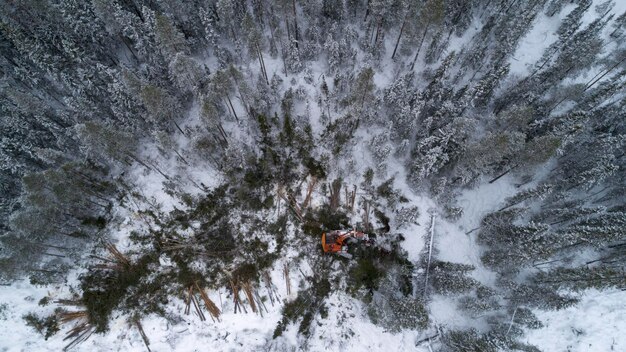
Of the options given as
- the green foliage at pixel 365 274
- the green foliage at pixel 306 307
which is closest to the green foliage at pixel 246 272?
the green foliage at pixel 306 307

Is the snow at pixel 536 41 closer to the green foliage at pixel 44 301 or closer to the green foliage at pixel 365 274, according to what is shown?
the green foliage at pixel 365 274

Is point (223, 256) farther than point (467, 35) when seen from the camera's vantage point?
No

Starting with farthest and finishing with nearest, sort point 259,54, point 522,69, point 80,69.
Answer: point 522,69
point 259,54
point 80,69

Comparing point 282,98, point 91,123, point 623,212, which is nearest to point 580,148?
point 623,212

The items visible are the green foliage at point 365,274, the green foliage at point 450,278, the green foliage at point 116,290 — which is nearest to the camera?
the green foliage at point 450,278

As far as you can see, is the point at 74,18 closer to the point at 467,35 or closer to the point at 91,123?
the point at 91,123

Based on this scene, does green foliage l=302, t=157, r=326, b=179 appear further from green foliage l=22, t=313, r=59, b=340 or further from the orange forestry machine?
green foliage l=22, t=313, r=59, b=340

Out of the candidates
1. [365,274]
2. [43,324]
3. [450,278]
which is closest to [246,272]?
[365,274]
